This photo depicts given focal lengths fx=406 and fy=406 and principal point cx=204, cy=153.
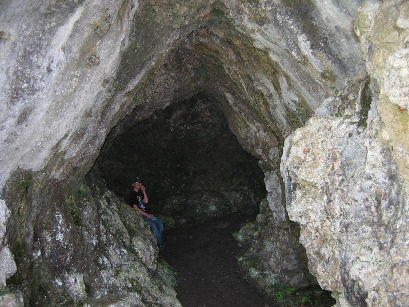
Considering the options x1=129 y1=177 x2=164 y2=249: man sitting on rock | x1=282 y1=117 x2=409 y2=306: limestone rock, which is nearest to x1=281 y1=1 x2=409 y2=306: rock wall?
x1=282 y1=117 x2=409 y2=306: limestone rock

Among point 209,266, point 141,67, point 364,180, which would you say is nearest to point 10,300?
point 141,67

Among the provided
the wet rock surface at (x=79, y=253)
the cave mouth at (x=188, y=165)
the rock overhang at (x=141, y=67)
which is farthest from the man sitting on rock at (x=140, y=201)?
the rock overhang at (x=141, y=67)

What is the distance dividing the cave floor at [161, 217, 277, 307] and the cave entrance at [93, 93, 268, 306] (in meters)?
0.03

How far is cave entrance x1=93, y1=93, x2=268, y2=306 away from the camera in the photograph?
35.8 ft

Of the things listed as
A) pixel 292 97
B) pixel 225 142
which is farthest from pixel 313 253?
pixel 225 142

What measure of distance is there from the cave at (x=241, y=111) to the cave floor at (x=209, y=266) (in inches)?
13.0

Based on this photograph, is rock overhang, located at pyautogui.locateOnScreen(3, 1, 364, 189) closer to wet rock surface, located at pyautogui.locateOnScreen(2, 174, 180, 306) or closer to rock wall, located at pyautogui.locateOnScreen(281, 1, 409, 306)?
wet rock surface, located at pyautogui.locateOnScreen(2, 174, 180, 306)

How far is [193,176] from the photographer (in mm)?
12875

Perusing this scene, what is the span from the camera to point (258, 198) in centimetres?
1271

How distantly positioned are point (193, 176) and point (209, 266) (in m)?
3.68

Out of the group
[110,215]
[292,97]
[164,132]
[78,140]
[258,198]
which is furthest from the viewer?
[258,198]

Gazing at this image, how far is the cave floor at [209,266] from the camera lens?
8547 mm

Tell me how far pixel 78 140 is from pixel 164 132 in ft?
18.4

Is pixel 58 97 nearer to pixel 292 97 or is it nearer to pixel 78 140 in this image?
pixel 78 140
